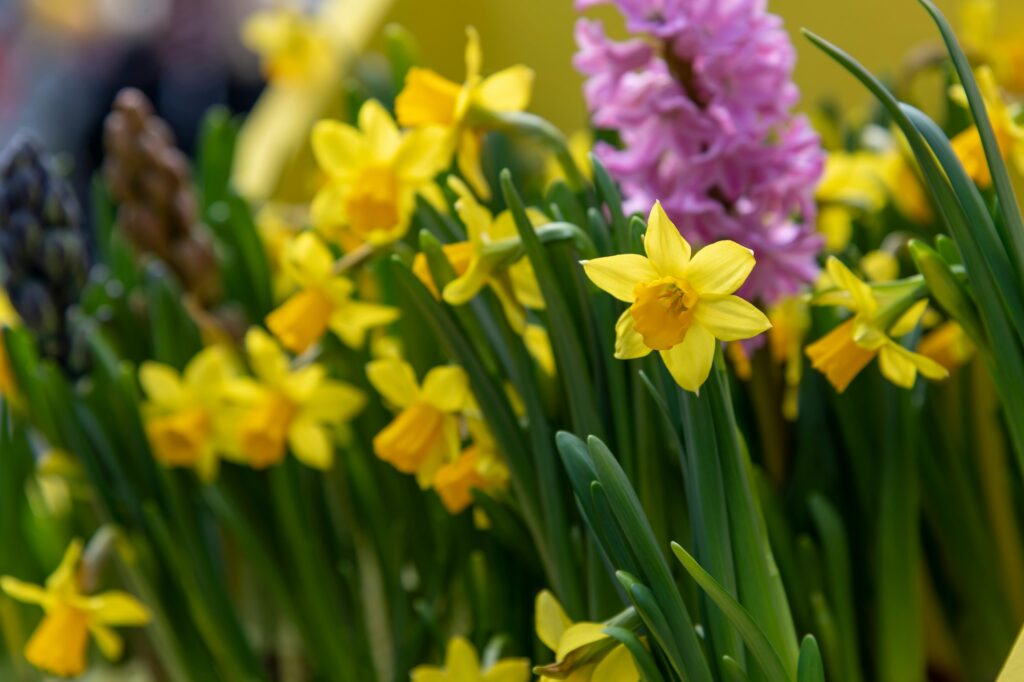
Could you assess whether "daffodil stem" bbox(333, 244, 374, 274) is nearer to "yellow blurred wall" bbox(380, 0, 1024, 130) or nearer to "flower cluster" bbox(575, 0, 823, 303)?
"flower cluster" bbox(575, 0, 823, 303)

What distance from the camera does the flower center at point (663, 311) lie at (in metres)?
0.49

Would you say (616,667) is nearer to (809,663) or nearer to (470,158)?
(809,663)

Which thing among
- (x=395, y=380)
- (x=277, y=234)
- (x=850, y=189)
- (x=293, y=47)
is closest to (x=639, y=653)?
(x=395, y=380)

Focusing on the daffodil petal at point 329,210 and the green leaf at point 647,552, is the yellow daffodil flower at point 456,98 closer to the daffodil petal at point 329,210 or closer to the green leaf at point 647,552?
the daffodil petal at point 329,210

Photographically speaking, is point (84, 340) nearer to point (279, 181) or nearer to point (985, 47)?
point (279, 181)

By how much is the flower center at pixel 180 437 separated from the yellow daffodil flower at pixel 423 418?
8.4 inches

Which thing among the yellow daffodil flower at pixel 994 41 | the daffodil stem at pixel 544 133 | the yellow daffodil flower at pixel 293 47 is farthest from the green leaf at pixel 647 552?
the yellow daffodil flower at pixel 293 47

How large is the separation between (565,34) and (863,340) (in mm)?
1135

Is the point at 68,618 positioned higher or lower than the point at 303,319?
lower

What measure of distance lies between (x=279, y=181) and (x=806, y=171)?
0.99m

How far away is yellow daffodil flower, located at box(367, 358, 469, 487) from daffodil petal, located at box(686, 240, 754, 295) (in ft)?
0.68

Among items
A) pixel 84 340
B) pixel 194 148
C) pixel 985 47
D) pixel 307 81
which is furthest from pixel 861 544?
pixel 194 148

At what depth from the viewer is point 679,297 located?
51 cm

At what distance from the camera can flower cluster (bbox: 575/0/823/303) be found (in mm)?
652
